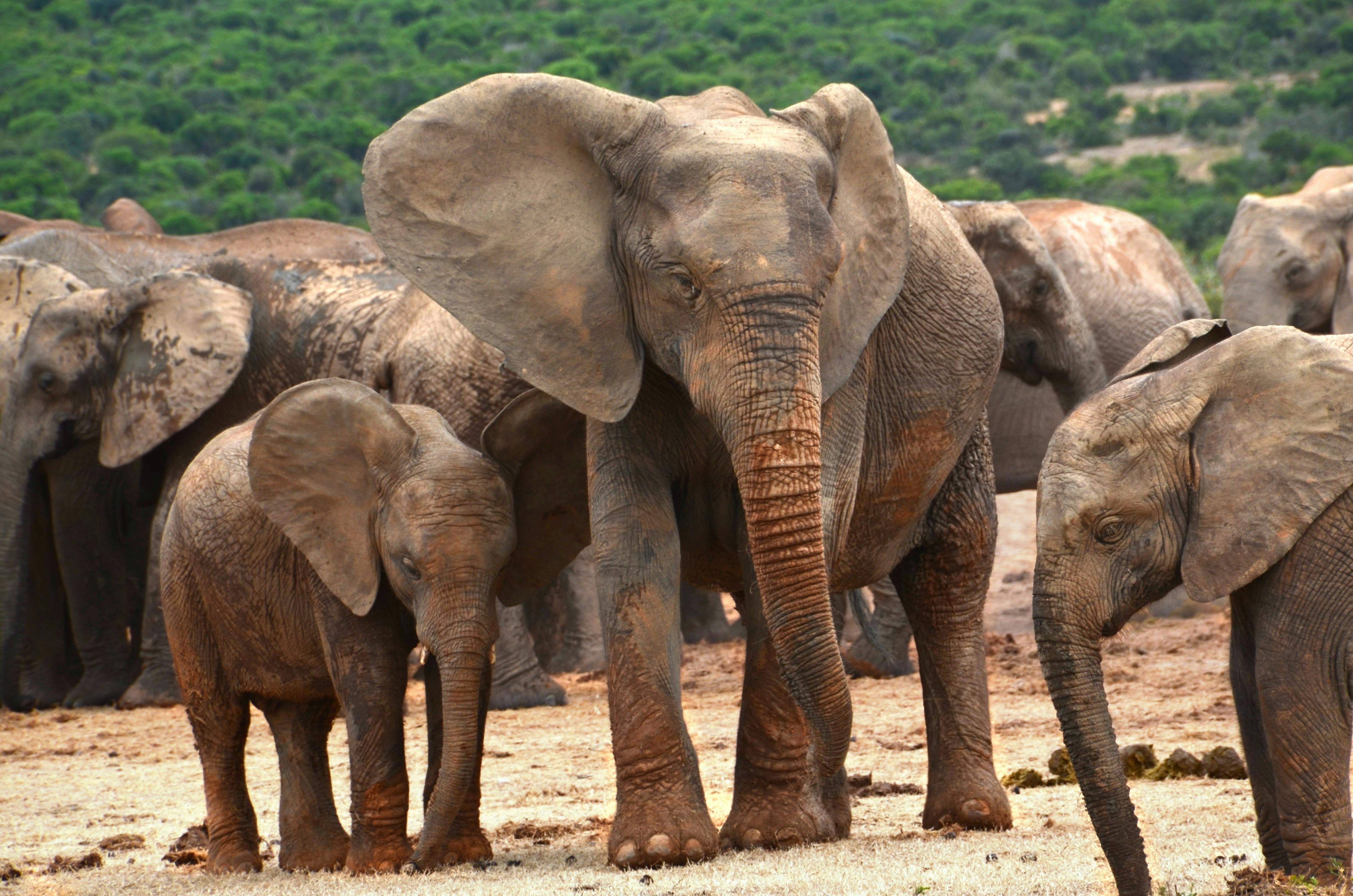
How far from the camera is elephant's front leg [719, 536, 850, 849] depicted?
18.4ft

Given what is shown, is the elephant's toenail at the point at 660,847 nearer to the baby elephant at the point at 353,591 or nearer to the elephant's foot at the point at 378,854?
the baby elephant at the point at 353,591

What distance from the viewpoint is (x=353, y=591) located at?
18.0ft

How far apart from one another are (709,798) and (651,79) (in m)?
39.5

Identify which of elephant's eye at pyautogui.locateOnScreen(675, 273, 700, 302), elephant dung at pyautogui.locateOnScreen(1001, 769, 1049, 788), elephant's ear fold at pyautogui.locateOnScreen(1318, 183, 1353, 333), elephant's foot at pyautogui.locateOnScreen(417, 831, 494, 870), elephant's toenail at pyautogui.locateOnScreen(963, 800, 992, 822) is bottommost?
elephant dung at pyautogui.locateOnScreen(1001, 769, 1049, 788)

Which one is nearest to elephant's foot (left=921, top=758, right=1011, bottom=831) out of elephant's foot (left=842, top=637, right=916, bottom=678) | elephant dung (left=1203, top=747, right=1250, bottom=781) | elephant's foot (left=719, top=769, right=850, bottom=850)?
elephant's foot (left=719, top=769, right=850, bottom=850)

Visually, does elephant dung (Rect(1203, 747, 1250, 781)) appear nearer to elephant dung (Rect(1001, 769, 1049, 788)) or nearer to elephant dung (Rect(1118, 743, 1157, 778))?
elephant dung (Rect(1118, 743, 1157, 778))

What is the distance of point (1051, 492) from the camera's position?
4547 millimetres

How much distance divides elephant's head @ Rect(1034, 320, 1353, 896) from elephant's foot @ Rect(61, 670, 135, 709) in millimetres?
7286

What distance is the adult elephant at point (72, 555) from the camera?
1065 cm

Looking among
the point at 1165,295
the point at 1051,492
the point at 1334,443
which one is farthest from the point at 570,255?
the point at 1165,295

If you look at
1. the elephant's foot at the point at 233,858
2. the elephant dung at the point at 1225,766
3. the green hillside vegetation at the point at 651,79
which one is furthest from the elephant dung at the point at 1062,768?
the green hillside vegetation at the point at 651,79

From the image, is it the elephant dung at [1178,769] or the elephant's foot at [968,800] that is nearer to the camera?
the elephant's foot at [968,800]

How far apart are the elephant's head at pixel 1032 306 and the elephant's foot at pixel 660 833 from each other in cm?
506

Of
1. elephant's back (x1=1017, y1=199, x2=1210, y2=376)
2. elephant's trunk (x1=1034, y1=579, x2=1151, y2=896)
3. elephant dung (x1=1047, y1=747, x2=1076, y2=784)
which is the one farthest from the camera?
elephant's back (x1=1017, y1=199, x2=1210, y2=376)
